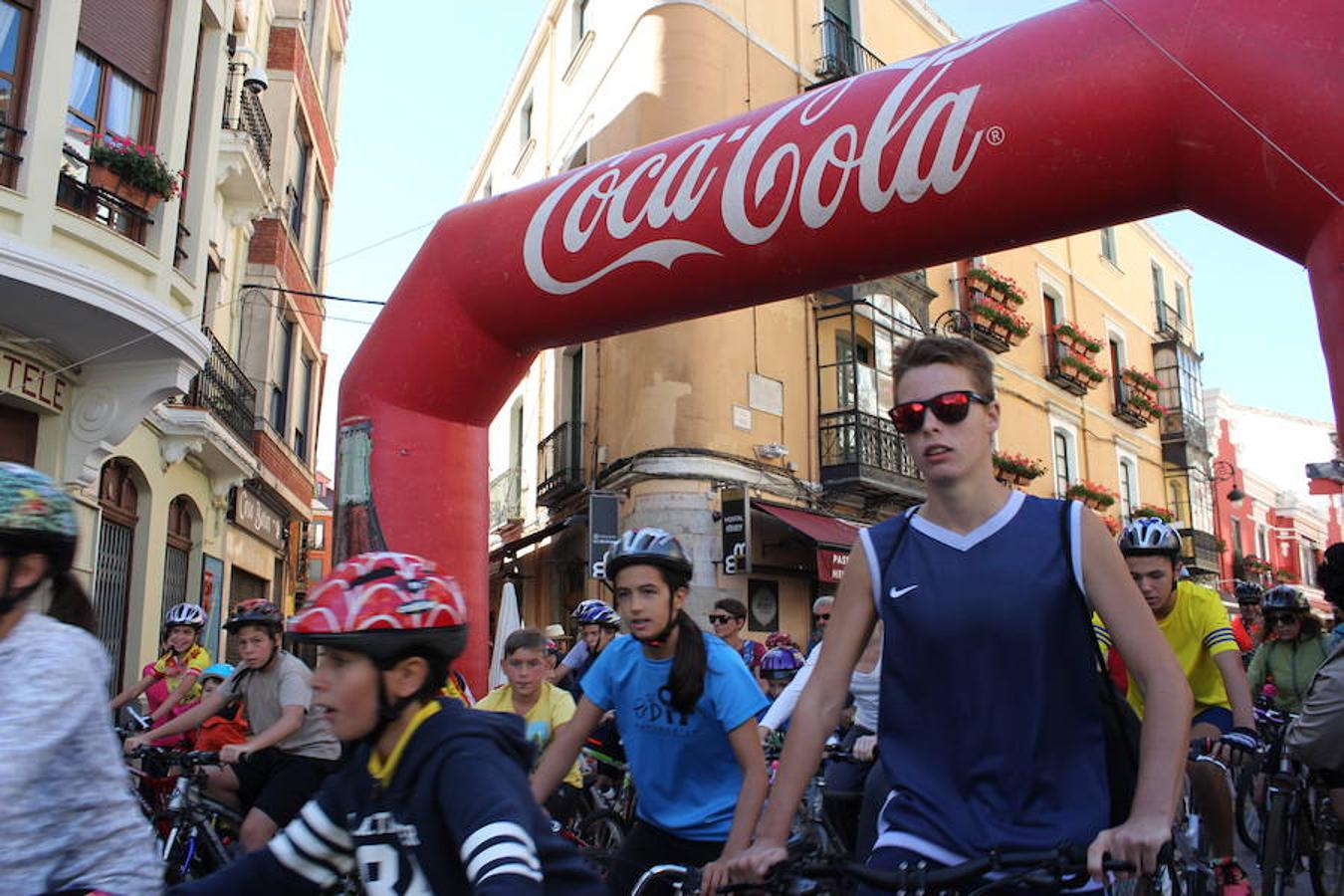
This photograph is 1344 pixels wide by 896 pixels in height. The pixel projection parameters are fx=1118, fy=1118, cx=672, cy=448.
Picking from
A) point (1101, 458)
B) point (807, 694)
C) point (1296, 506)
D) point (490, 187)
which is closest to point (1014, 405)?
point (1101, 458)

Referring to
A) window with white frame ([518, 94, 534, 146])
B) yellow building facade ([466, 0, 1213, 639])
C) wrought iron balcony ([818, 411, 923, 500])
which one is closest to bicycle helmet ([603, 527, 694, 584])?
yellow building facade ([466, 0, 1213, 639])

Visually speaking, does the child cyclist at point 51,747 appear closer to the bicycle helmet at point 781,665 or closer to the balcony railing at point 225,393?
the bicycle helmet at point 781,665

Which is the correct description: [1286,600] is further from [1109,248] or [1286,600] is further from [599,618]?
[1109,248]

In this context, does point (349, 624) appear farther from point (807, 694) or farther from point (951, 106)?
point (951, 106)

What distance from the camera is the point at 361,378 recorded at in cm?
785

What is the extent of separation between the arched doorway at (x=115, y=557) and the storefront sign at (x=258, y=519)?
4.42 metres

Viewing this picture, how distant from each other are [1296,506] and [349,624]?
4965 centimetres

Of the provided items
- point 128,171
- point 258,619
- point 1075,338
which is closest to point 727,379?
point 128,171

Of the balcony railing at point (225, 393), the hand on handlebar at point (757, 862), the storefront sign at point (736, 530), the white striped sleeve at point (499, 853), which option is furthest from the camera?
the storefront sign at point (736, 530)

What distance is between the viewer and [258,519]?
1898cm

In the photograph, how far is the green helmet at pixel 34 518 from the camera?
2297 millimetres

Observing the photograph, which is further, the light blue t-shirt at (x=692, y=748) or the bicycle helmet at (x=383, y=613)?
the light blue t-shirt at (x=692, y=748)

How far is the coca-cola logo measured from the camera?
19.2 ft

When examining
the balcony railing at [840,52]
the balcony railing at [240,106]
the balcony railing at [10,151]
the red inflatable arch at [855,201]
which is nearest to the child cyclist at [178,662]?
the red inflatable arch at [855,201]
